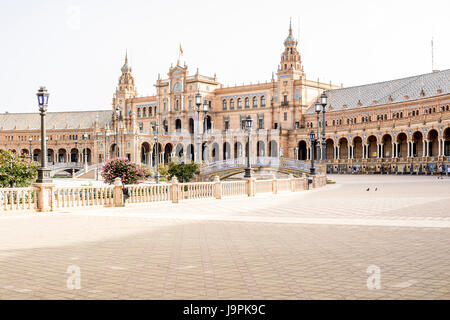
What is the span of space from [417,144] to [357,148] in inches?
488

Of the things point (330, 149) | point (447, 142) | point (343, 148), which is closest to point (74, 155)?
point (330, 149)

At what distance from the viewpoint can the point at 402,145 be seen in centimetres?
7262

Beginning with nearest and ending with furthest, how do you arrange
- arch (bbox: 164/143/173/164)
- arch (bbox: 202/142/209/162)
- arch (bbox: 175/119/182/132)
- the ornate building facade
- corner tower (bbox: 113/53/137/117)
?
arch (bbox: 202/142/209/162) → the ornate building facade → arch (bbox: 164/143/173/164) → arch (bbox: 175/119/182/132) → corner tower (bbox: 113/53/137/117)

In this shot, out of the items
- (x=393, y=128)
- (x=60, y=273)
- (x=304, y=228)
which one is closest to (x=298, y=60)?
(x=393, y=128)

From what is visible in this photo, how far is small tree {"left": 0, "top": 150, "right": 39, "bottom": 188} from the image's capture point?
2550 centimetres

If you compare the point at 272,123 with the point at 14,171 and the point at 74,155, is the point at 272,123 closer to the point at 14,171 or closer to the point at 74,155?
the point at 74,155

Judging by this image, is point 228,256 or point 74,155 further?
point 74,155

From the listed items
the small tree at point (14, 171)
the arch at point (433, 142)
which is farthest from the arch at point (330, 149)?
the small tree at point (14, 171)

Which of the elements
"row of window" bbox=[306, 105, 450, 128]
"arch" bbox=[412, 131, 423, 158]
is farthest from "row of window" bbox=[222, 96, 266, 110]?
"arch" bbox=[412, 131, 423, 158]

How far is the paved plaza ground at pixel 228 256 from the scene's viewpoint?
6719 mm

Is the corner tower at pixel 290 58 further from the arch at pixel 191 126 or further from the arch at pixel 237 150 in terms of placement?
the arch at pixel 191 126

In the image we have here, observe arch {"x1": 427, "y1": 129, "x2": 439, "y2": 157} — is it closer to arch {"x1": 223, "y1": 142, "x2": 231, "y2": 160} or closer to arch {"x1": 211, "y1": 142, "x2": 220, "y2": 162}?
arch {"x1": 223, "y1": 142, "x2": 231, "y2": 160}

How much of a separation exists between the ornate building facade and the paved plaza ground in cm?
4566

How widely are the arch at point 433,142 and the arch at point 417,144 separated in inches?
52.4
